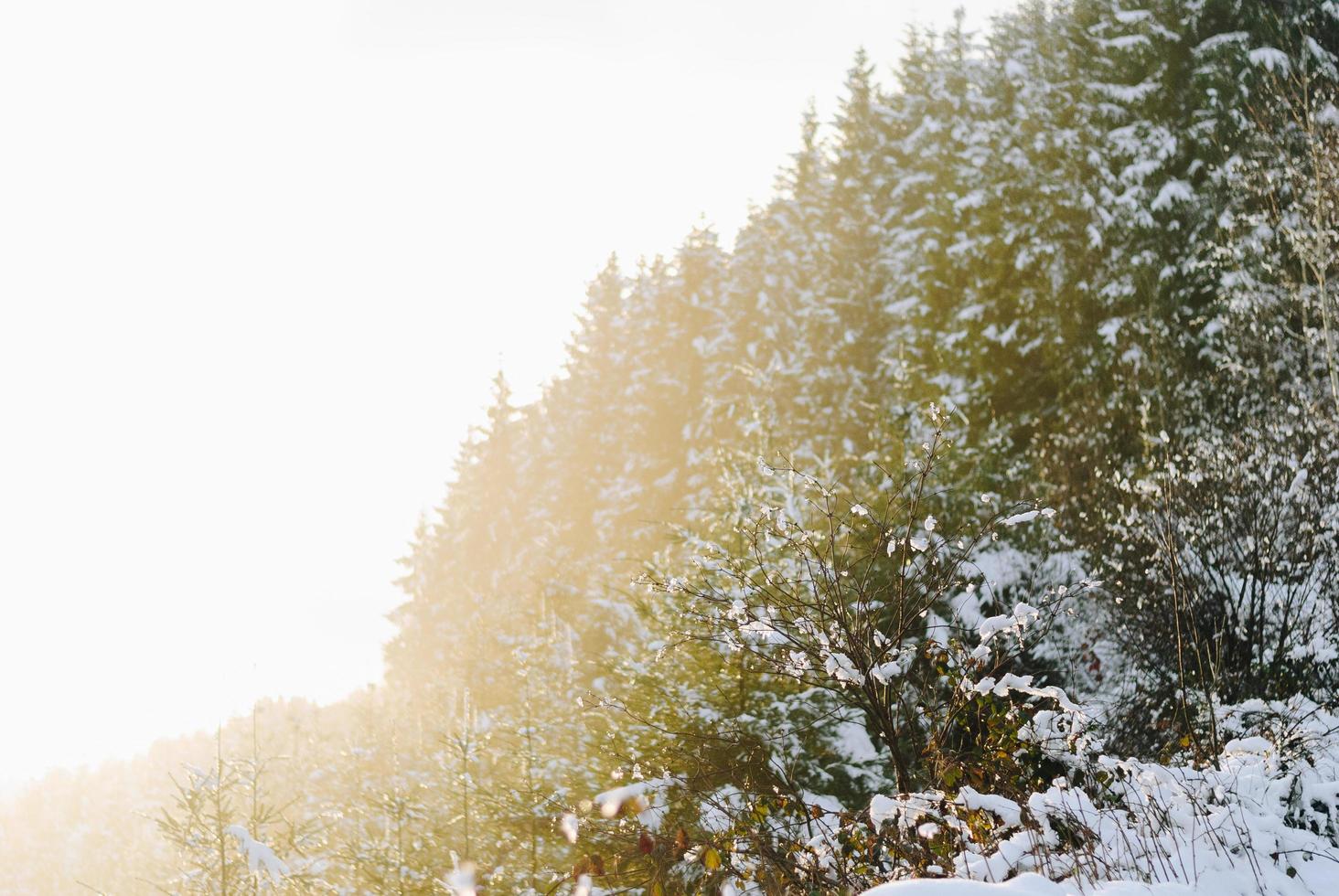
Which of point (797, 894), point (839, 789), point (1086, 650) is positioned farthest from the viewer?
point (1086, 650)

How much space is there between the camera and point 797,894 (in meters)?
5.02

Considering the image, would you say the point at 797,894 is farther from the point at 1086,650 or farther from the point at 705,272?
the point at 705,272

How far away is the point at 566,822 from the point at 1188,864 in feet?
10.5

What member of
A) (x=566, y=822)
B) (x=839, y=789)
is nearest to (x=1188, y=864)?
(x=566, y=822)

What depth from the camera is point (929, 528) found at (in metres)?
5.94

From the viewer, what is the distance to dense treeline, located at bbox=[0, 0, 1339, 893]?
5664mm

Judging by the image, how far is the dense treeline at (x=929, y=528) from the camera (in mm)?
5664

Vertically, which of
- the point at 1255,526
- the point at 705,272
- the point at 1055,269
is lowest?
the point at 1255,526

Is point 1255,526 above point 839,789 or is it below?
above

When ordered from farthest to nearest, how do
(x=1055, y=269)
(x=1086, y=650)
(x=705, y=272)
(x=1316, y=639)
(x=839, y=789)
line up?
1. (x=705, y=272)
2. (x=1055, y=269)
3. (x=1086, y=650)
4. (x=1316, y=639)
5. (x=839, y=789)

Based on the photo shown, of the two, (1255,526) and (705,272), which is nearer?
(1255,526)

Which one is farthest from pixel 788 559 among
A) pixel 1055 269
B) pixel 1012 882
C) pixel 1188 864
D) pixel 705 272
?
pixel 705 272

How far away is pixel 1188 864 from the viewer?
434 centimetres

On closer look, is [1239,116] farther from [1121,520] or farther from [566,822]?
[566,822]
